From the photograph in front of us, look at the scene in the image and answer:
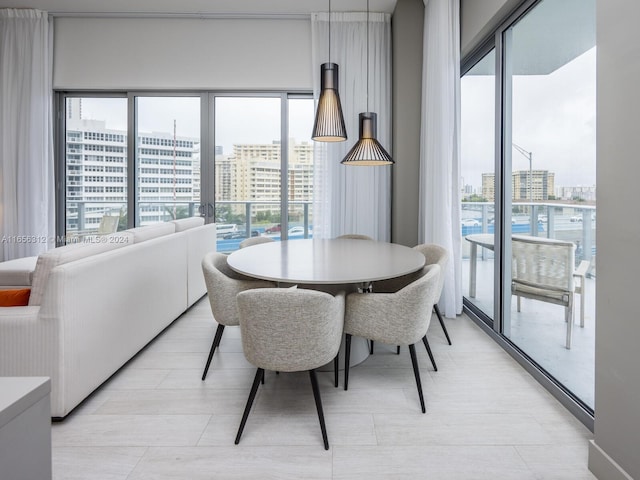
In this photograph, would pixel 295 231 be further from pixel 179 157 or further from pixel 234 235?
pixel 179 157

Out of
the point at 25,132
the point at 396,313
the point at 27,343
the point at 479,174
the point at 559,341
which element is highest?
the point at 25,132

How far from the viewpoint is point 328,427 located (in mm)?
1831

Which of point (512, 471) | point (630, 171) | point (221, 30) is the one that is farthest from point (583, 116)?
point (221, 30)

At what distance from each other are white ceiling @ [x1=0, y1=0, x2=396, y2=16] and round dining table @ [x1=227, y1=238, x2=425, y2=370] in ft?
8.86

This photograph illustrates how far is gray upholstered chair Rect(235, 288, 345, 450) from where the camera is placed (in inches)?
63.6

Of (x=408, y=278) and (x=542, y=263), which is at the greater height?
(x=542, y=263)

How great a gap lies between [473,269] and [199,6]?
3883 mm

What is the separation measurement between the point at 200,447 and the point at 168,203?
138 inches

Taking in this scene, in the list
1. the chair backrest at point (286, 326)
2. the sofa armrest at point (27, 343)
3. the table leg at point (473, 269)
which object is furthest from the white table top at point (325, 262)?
the table leg at point (473, 269)

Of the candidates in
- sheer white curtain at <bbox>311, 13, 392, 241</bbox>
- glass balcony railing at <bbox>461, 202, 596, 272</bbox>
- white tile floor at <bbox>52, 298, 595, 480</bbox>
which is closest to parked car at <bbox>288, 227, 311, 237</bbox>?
sheer white curtain at <bbox>311, 13, 392, 241</bbox>

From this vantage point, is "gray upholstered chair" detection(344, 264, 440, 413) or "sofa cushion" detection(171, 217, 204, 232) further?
"sofa cushion" detection(171, 217, 204, 232)

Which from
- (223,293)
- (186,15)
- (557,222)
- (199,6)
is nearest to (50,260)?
(223,293)

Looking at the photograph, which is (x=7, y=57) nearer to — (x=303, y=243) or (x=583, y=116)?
(x=303, y=243)

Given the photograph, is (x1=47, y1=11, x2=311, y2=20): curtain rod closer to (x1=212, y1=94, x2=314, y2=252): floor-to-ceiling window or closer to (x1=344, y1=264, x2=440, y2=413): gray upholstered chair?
(x1=212, y1=94, x2=314, y2=252): floor-to-ceiling window
